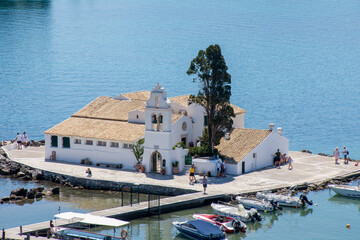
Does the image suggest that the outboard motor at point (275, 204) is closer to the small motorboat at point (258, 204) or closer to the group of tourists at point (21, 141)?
the small motorboat at point (258, 204)

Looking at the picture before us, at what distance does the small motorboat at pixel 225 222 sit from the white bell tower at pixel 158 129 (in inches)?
397

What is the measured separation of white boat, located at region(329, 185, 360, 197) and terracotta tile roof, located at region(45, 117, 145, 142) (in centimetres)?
1534

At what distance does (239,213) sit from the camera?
50.3 metres

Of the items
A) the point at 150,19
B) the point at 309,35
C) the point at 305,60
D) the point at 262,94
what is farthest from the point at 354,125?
the point at 150,19

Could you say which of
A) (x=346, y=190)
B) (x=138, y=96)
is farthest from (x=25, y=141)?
(x=346, y=190)

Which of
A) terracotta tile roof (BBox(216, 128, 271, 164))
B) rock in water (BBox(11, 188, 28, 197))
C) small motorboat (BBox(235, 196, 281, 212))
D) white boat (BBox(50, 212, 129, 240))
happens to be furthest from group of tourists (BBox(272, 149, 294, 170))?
rock in water (BBox(11, 188, 28, 197))

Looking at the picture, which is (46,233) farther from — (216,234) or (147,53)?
(147,53)

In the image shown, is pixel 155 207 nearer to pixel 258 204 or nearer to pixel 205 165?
pixel 258 204

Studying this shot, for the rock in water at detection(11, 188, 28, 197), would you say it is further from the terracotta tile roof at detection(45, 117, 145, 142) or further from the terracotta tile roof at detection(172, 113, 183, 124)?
the terracotta tile roof at detection(172, 113, 183, 124)

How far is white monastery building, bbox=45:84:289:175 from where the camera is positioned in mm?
58656

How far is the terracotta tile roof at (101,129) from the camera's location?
61.2 m

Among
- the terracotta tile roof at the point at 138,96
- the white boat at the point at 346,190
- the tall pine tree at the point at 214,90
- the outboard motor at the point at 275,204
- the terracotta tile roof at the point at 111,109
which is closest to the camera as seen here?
the outboard motor at the point at 275,204

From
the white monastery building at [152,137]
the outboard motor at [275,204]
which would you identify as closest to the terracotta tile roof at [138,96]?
the white monastery building at [152,137]

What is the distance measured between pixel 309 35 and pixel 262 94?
2514 inches
